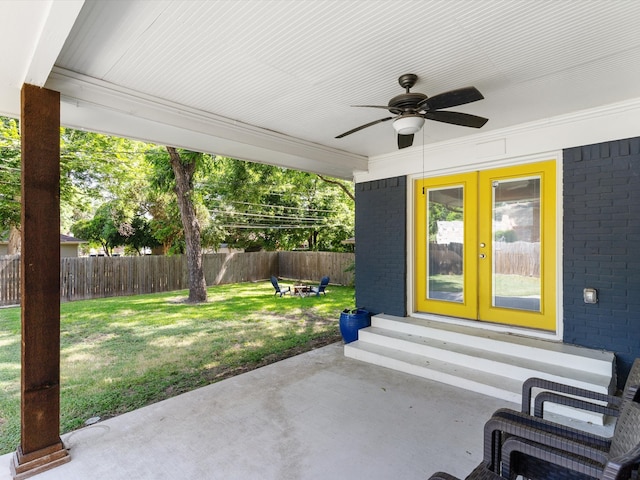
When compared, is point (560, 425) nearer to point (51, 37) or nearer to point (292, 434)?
point (292, 434)

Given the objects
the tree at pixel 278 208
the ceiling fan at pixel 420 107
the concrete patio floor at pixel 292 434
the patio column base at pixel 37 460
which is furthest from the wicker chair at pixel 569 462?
the tree at pixel 278 208

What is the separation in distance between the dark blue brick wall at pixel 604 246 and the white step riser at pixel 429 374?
1.12m

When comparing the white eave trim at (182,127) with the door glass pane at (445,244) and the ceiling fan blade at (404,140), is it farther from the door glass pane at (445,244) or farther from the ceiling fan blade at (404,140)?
the ceiling fan blade at (404,140)

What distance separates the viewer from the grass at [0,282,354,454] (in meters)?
3.65

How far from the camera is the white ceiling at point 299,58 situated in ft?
6.59

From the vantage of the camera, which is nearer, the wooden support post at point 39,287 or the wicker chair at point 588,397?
the wicker chair at point 588,397

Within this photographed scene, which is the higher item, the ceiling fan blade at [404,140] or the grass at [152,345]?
the ceiling fan blade at [404,140]

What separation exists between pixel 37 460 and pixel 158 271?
32.1 ft

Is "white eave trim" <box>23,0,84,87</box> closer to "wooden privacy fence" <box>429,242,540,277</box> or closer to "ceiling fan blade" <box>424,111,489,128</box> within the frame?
"ceiling fan blade" <box>424,111,489,128</box>

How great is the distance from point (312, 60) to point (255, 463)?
292 cm

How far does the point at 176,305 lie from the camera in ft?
30.1

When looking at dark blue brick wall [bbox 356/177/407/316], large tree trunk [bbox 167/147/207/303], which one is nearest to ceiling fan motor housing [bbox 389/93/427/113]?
dark blue brick wall [bbox 356/177/407/316]

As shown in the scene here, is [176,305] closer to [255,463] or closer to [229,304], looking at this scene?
[229,304]

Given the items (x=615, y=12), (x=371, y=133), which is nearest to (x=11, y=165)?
(x=371, y=133)
